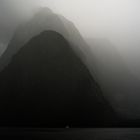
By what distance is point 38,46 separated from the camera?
18.8ft

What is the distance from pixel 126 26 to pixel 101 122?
1.48 meters

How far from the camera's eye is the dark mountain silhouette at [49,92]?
5496 millimetres

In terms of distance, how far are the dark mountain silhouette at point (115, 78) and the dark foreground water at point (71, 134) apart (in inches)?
12.1

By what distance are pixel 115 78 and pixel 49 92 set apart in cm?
99

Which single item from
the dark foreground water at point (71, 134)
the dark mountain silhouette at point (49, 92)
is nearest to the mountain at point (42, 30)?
the dark mountain silhouette at point (49, 92)

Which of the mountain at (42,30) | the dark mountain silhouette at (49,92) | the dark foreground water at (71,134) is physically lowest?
Answer: the dark foreground water at (71,134)

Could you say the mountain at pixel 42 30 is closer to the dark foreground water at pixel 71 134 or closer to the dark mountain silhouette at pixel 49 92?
the dark mountain silhouette at pixel 49 92

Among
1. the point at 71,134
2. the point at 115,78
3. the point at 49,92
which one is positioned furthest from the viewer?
the point at 115,78

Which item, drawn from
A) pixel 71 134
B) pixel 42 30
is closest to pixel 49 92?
pixel 71 134

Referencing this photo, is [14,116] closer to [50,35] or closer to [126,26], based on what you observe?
[50,35]

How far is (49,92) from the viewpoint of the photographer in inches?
219

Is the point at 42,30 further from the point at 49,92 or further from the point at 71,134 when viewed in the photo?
the point at 71,134

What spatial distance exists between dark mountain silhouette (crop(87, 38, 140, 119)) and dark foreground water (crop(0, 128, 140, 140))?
0.31m

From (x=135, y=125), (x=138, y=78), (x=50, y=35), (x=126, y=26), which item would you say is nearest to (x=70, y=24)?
(x=50, y=35)
